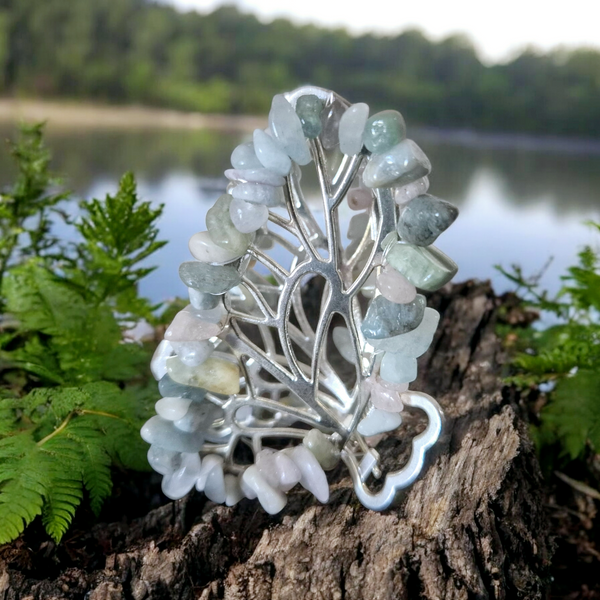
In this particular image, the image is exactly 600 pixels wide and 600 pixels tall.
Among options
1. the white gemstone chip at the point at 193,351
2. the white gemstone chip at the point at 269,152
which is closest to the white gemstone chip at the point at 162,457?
the white gemstone chip at the point at 193,351

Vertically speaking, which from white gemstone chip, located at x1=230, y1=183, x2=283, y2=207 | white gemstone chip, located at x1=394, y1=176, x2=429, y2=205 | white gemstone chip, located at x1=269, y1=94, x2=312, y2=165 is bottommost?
white gemstone chip, located at x1=230, y1=183, x2=283, y2=207

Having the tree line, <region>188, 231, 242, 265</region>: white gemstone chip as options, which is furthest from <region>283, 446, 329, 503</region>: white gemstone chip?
the tree line

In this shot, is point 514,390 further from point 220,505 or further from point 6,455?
point 6,455

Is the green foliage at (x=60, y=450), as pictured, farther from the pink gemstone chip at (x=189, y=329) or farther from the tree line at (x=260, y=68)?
the tree line at (x=260, y=68)

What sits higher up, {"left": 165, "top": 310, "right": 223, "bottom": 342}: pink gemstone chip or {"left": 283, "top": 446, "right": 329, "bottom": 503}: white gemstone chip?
{"left": 165, "top": 310, "right": 223, "bottom": 342}: pink gemstone chip

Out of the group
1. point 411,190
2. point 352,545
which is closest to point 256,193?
point 411,190

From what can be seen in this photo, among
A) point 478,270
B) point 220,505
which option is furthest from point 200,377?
point 478,270

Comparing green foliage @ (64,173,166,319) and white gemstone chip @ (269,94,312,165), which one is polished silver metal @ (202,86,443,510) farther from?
green foliage @ (64,173,166,319)
